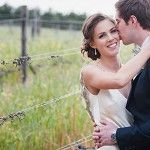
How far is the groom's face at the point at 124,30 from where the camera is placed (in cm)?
354

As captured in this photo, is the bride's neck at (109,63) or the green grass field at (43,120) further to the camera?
the green grass field at (43,120)

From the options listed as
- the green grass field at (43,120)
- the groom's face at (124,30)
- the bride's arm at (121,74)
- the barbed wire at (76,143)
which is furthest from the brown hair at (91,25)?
the barbed wire at (76,143)

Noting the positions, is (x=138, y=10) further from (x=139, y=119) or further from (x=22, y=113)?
(x=22, y=113)

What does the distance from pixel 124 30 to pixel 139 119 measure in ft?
1.77

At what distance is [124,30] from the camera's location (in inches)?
141

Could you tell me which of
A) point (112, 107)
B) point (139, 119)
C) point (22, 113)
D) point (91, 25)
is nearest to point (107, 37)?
point (91, 25)

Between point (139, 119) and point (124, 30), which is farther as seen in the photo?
point (124, 30)

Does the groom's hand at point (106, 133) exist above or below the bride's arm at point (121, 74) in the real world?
below

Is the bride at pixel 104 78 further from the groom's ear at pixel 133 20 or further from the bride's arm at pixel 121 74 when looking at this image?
the groom's ear at pixel 133 20

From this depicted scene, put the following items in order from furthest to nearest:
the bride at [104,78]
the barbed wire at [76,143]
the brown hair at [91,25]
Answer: the barbed wire at [76,143], the brown hair at [91,25], the bride at [104,78]

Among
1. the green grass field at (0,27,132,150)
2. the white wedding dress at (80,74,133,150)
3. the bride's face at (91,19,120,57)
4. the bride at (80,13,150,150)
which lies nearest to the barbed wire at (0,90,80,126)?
the green grass field at (0,27,132,150)

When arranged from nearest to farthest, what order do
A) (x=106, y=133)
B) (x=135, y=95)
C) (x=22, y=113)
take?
(x=135, y=95)
(x=106, y=133)
(x=22, y=113)

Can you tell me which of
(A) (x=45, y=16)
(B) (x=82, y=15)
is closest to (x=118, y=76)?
(B) (x=82, y=15)

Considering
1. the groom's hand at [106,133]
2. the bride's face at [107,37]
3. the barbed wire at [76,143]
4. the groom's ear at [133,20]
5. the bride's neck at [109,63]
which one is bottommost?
the barbed wire at [76,143]
